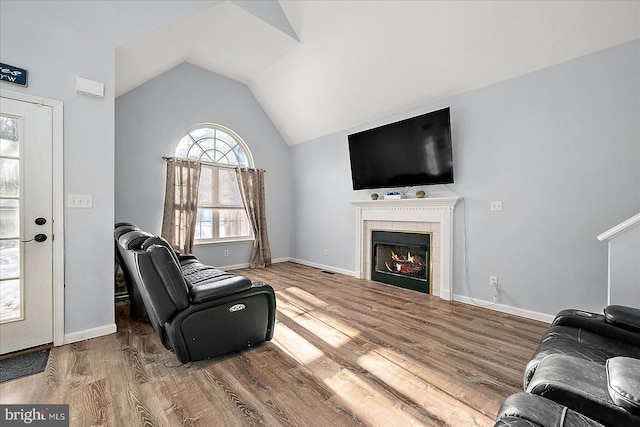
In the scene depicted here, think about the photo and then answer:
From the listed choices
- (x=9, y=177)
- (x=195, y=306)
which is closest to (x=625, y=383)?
(x=195, y=306)

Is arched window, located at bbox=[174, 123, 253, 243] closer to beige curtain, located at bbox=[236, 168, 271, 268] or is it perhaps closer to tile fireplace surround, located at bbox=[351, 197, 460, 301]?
beige curtain, located at bbox=[236, 168, 271, 268]

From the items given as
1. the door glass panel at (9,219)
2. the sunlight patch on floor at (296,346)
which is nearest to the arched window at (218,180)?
the door glass panel at (9,219)

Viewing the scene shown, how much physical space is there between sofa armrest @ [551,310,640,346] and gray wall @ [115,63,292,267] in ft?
15.8

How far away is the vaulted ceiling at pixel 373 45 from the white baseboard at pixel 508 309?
259cm

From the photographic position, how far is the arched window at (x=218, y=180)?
4945 mm

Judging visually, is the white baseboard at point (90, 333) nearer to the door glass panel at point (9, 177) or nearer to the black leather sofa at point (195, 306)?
the black leather sofa at point (195, 306)

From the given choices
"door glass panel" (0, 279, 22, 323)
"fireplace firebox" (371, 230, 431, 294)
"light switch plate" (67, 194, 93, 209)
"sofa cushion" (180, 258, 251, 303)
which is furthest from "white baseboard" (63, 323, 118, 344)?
"fireplace firebox" (371, 230, 431, 294)

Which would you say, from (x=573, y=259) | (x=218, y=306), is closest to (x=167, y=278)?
(x=218, y=306)

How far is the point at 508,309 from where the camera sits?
3127mm

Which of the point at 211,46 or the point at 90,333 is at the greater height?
the point at 211,46

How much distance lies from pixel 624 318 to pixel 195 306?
8.35 ft

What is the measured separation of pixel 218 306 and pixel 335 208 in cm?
343

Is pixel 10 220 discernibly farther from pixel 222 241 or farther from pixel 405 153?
pixel 405 153

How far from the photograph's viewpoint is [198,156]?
4938mm
